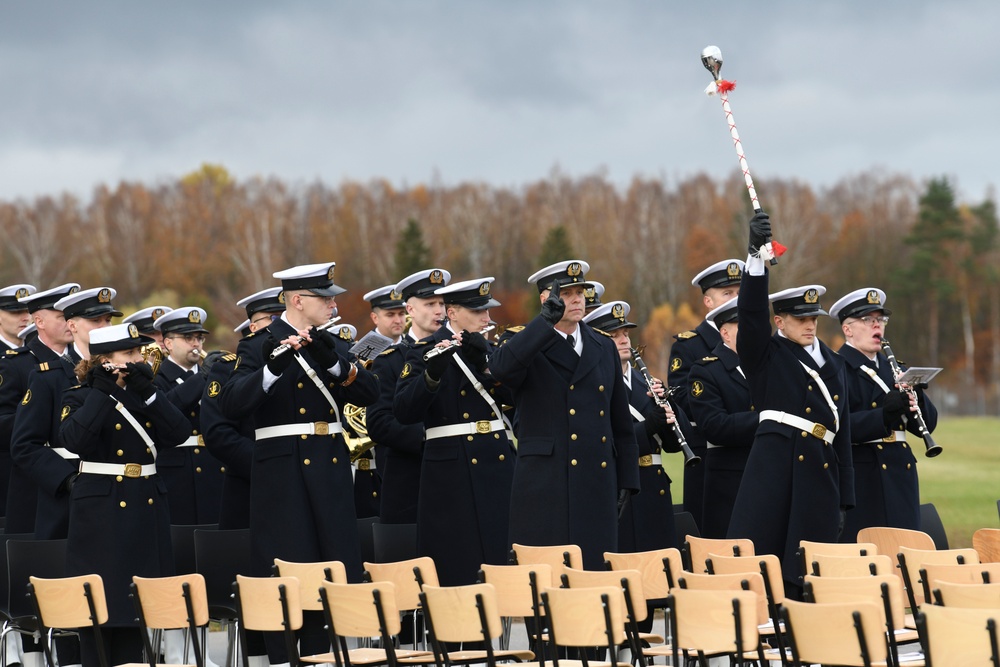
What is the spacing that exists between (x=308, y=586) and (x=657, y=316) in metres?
55.6

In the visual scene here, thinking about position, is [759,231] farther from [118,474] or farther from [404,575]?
[118,474]

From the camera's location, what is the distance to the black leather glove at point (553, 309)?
7.87 metres

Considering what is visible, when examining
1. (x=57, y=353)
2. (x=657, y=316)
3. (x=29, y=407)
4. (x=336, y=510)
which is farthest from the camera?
(x=657, y=316)

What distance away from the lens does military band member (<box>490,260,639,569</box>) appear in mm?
8141

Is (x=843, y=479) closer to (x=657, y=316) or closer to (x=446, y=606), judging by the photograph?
(x=446, y=606)

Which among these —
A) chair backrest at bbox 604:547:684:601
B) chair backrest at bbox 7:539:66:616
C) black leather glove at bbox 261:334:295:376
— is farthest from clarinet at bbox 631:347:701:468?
chair backrest at bbox 7:539:66:616

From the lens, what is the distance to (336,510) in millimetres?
8539

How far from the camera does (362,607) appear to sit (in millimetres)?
6598

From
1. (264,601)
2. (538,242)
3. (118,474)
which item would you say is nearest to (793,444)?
(264,601)

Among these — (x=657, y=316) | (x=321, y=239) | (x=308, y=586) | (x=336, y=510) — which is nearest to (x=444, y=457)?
(x=336, y=510)

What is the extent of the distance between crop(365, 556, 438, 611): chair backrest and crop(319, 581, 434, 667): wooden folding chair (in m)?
0.59

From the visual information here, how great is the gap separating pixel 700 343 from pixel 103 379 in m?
4.63

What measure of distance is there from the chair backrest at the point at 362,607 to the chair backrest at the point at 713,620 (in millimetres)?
1319

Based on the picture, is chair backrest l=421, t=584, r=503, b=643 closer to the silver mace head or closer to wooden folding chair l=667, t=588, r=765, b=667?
wooden folding chair l=667, t=588, r=765, b=667
